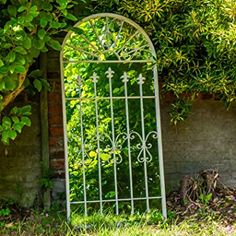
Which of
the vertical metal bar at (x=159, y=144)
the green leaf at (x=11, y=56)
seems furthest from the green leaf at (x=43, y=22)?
the vertical metal bar at (x=159, y=144)

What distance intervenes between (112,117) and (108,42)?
656 mm

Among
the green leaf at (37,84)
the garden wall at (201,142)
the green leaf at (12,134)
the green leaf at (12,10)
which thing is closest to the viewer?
the green leaf at (12,10)

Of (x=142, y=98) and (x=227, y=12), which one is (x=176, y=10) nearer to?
(x=227, y=12)

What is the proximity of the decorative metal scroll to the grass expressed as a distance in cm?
15

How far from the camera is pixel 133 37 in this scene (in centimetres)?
394

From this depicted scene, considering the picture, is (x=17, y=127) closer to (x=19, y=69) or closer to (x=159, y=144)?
(x=19, y=69)

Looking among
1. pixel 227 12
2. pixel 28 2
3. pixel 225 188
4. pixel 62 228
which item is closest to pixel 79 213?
pixel 62 228

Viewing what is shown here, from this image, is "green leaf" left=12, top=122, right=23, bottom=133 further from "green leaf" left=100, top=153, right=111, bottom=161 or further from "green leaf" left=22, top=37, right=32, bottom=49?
"green leaf" left=100, top=153, right=111, bottom=161

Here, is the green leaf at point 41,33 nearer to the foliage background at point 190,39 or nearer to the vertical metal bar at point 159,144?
the foliage background at point 190,39

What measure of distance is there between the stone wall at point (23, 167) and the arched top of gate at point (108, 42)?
2.09ft

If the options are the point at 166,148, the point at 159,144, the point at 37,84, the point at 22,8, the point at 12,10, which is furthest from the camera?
the point at 166,148

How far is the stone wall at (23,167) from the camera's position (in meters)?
3.83

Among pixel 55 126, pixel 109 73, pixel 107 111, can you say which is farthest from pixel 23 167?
pixel 109 73

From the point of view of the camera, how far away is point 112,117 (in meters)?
3.80
